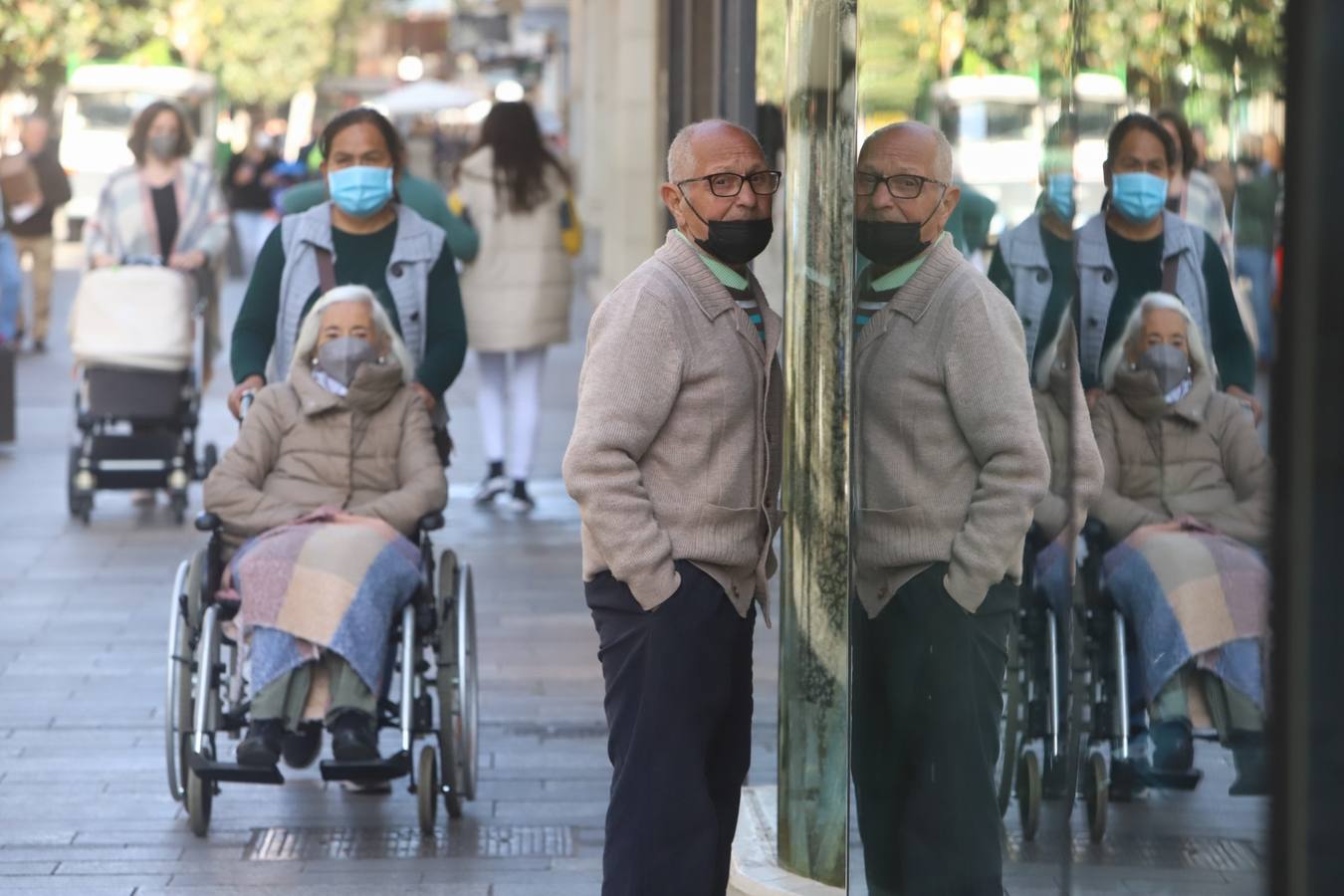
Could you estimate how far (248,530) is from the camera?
5777 millimetres

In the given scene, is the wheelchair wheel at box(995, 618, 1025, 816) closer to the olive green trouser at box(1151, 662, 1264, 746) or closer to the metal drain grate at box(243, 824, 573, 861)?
the olive green trouser at box(1151, 662, 1264, 746)

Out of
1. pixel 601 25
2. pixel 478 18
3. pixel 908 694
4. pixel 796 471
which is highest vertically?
pixel 478 18

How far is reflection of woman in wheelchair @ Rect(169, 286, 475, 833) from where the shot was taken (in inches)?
215

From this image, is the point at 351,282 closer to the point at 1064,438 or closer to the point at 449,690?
the point at 449,690

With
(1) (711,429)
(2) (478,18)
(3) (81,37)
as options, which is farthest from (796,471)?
(2) (478,18)

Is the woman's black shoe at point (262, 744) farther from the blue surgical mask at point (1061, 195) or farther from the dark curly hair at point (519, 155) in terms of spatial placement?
the dark curly hair at point (519, 155)

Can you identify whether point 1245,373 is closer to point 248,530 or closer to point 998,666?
point 998,666

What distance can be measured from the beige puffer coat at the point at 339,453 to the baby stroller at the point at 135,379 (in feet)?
15.2

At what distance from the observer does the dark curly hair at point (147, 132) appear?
11305 millimetres

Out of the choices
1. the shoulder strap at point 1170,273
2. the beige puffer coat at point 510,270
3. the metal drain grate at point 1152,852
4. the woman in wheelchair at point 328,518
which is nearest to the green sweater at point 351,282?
the woman in wheelchair at point 328,518

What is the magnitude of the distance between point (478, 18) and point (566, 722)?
45.0 metres

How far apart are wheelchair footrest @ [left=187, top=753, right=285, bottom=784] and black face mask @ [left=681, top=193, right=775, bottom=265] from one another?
1.96 metres

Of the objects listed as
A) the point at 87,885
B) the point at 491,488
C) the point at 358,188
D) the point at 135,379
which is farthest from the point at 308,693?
the point at 491,488

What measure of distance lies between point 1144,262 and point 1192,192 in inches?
9.7
